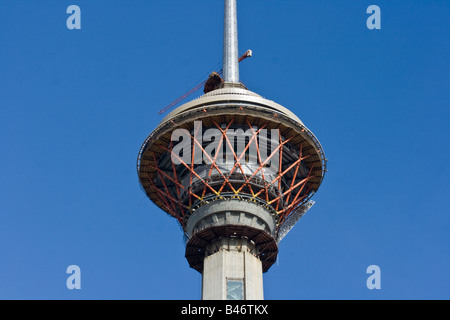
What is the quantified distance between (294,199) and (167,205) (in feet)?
45.1

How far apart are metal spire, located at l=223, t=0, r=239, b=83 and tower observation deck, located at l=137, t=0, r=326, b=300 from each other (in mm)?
11225

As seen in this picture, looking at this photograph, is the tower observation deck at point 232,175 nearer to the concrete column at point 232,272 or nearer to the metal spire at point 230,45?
the concrete column at point 232,272

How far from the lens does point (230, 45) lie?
3868 inches

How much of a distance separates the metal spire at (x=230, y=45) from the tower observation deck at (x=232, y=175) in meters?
11.2

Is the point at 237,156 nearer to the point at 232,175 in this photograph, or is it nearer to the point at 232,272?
the point at 232,175

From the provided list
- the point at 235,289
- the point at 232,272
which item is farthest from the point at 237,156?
the point at 235,289

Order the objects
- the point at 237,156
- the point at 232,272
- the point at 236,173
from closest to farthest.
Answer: the point at 232,272 < the point at 236,173 < the point at 237,156

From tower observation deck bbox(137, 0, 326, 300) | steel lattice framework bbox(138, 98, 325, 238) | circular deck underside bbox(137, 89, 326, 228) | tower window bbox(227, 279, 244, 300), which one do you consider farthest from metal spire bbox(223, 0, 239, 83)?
tower window bbox(227, 279, 244, 300)

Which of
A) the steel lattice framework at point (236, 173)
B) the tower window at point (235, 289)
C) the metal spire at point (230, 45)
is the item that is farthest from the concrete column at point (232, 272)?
the metal spire at point (230, 45)

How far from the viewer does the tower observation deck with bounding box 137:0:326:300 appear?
7344 centimetres

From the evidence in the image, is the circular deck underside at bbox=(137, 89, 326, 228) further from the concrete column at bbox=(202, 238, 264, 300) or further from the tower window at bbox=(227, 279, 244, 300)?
the tower window at bbox=(227, 279, 244, 300)

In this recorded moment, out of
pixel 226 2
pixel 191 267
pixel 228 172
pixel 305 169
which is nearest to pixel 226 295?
pixel 191 267

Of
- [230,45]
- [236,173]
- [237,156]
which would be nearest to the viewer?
[236,173]

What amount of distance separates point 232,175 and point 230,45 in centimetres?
2819
